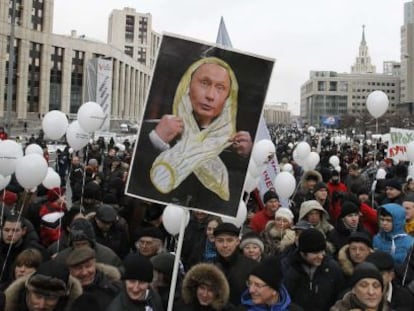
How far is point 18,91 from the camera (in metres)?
57.2

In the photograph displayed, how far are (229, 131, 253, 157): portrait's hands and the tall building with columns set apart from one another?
53.3 metres

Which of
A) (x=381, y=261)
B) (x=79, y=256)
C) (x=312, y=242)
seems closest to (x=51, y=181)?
(x=79, y=256)

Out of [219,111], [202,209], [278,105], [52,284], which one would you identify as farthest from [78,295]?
[278,105]

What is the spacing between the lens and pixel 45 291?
276 cm

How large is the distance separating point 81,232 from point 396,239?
261 centimetres

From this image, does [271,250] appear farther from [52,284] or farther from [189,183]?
[52,284]

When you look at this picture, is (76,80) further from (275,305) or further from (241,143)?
(275,305)

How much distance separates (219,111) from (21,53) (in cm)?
5973

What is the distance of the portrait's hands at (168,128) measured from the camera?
3084 millimetres

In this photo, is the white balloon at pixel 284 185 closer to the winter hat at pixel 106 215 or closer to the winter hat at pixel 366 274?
the winter hat at pixel 106 215

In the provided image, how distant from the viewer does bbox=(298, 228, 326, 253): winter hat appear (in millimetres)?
3580

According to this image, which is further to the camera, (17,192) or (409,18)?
(409,18)

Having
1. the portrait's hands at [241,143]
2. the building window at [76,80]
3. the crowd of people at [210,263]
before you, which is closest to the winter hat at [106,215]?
the crowd of people at [210,263]

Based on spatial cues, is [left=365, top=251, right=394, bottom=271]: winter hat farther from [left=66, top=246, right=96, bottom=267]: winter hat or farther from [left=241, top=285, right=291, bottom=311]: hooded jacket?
[left=66, top=246, right=96, bottom=267]: winter hat
